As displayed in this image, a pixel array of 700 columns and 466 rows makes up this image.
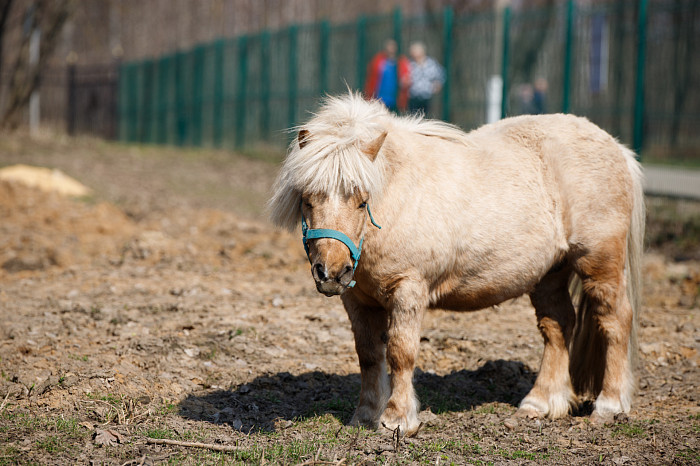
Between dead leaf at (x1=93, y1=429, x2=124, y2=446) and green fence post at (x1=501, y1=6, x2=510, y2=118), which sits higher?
green fence post at (x1=501, y1=6, x2=510, y2=118)

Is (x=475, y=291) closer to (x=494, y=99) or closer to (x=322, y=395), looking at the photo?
(x=322, y=395)

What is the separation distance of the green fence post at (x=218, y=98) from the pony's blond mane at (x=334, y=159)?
2043 cm

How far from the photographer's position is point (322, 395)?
5039 millimetres

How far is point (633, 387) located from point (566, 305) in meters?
0.68

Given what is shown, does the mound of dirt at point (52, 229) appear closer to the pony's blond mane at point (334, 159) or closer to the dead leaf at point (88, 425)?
the dead leaf at point (88, 425)

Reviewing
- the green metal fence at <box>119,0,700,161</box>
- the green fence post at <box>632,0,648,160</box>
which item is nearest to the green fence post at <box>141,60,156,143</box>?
the green metal fence at <box>119,0,700,161</box>

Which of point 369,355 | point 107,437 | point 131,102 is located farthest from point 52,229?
point 131,102

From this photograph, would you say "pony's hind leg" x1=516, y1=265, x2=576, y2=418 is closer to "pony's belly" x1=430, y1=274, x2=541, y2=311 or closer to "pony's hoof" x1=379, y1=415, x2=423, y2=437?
"pony's belly" x1=430, y1=274, x2=541, y2=311

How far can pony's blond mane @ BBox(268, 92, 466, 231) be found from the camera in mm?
3857

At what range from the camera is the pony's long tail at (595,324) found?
5.09m

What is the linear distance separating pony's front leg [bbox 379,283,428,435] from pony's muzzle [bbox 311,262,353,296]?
1.64 feet

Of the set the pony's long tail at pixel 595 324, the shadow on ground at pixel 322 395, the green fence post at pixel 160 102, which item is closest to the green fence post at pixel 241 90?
the green fence post at pixel 160 102

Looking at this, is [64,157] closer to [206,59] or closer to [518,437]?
[206,59]

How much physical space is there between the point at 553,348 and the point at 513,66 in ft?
31.7
